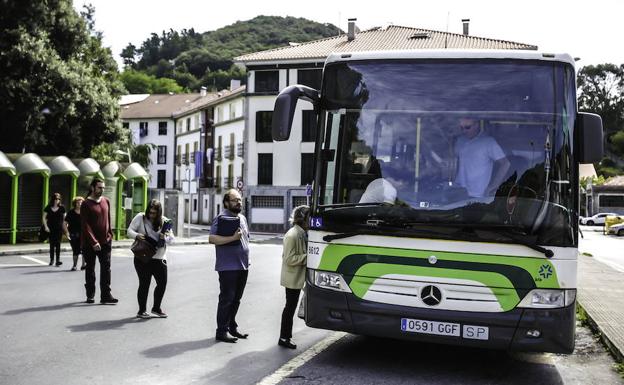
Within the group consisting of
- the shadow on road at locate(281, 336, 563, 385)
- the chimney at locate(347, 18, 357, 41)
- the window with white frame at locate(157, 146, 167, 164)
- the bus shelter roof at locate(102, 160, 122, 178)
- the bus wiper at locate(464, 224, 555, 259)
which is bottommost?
the shadow on road at locate(281, 336, 563, 385)

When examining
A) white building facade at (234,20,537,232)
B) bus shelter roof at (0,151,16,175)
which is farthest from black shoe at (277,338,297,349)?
white building facade at (234,20,537,232)

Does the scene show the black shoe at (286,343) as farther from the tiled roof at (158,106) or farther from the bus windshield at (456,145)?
the tiled roof at (158,106)

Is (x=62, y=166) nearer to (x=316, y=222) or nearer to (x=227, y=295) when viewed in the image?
(x=227, y=295)

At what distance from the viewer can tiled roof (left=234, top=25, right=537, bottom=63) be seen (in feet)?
155

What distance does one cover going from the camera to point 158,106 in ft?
266

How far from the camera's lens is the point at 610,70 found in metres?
103

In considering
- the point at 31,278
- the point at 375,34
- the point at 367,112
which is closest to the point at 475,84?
the point at 367,112

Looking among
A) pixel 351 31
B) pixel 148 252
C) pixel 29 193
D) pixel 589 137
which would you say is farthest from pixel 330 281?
pixel 351 31

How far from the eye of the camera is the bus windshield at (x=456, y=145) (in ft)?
20.6

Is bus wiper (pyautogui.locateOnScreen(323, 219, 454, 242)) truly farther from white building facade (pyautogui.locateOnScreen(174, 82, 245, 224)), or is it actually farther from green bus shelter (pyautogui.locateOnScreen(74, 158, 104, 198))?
white building facade (pyautogui.locateOnScreen(174, 82, 245, 224))

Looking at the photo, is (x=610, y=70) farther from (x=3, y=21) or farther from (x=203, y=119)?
(x=3, y=21)

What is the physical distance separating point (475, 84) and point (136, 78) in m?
98.6

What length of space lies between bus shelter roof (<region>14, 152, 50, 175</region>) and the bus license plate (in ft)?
65.9

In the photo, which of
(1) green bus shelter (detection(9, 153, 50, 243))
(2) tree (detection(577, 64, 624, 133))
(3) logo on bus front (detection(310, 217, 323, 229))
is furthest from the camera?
(2) tree (detection(577, 64, 624, 133))
